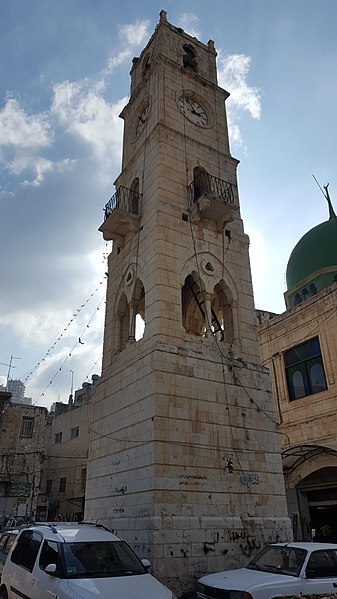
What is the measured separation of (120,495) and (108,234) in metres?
8.25

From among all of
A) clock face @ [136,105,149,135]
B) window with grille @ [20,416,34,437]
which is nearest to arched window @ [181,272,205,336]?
clock face @ [136,105,149,135]

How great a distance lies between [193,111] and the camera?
16719 mm

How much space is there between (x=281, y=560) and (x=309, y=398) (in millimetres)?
11673

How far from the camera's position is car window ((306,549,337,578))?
7242 mm

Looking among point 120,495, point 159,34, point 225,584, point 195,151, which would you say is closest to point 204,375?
point 120,495

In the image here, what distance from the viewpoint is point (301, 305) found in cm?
1984

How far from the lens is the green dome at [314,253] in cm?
2478

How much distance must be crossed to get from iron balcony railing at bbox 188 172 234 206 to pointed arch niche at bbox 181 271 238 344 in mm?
2923

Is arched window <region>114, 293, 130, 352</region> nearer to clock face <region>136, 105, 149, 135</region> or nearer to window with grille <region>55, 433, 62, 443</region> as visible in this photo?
clock face <region>136, 105, 149, 135</region>

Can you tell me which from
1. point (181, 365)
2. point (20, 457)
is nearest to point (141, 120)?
point (181, 365)

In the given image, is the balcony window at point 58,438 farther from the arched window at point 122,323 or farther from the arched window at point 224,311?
the arched window at point 224,311

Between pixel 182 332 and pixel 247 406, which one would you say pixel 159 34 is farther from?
pixel 247 406

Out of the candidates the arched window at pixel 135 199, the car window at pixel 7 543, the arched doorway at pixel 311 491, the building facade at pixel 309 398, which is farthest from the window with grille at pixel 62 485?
the car window at pixel 7 543

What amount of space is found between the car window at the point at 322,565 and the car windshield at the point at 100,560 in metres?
2.79
